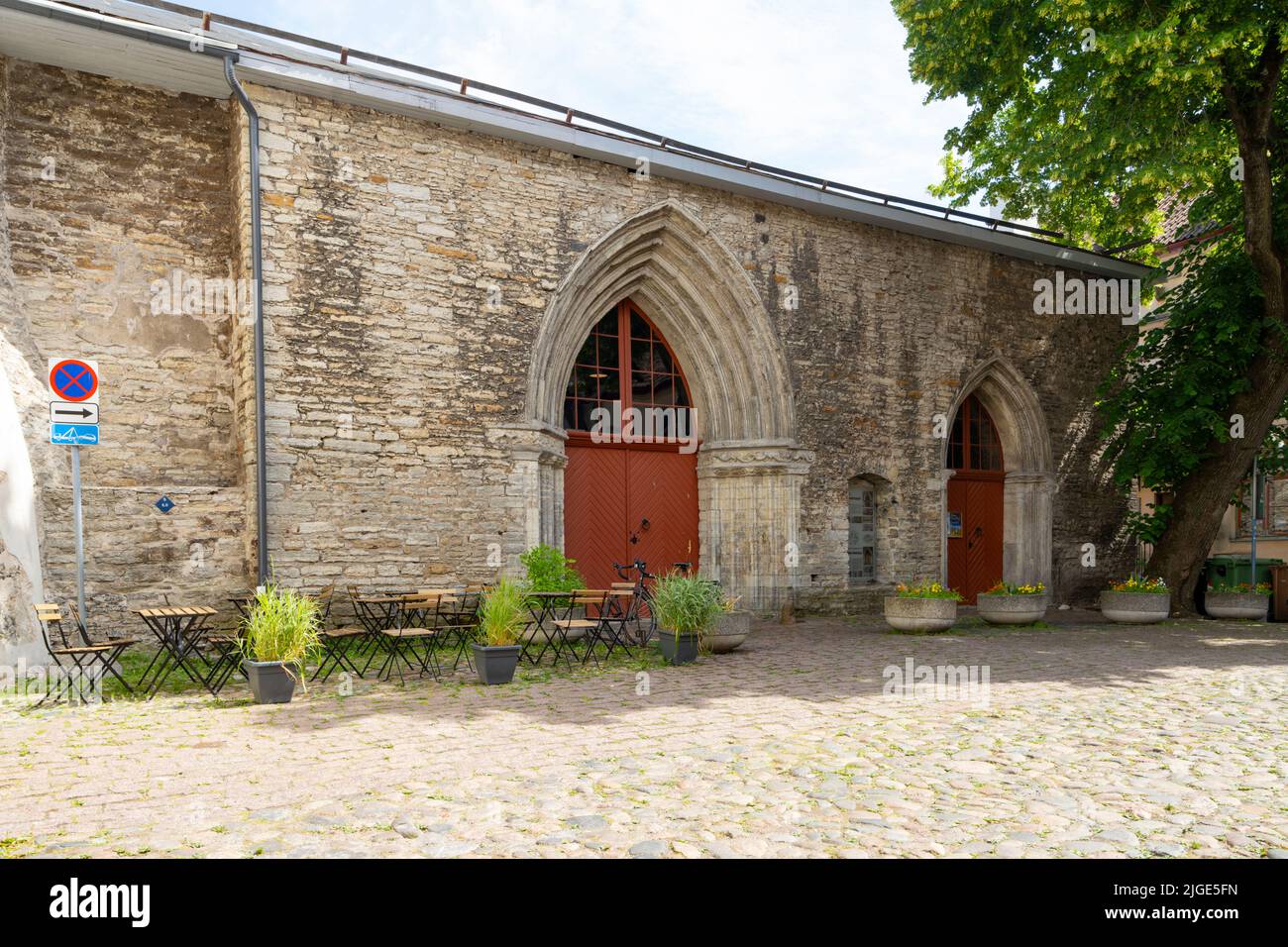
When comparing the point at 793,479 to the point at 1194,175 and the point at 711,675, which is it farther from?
the point at 1194,175

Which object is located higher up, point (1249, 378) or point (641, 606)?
point (1249, 378)

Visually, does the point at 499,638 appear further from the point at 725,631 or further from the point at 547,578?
the point at 725,631

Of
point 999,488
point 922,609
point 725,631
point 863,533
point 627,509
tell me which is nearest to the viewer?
point 725,631

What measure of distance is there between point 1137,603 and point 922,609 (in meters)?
3.45

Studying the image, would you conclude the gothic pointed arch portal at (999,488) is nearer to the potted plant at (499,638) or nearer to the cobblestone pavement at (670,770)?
the cobblestone pavement at (670,770)

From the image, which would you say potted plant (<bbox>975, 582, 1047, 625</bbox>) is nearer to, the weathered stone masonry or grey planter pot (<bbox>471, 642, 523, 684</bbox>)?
the weathered stone masonry

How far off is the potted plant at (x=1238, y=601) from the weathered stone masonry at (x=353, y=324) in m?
5.89

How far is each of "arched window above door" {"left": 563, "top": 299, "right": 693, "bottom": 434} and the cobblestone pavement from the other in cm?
460

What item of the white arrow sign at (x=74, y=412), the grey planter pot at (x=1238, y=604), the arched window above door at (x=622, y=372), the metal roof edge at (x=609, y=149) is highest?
the metal roof edge at (x=609, y=149)

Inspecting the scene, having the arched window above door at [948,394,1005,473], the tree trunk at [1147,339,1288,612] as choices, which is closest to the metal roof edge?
the arched window above door at [948,394,1005,473]

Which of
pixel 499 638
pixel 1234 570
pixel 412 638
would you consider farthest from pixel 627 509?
pixel 1234 570

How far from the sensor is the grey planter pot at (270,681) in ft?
19.8

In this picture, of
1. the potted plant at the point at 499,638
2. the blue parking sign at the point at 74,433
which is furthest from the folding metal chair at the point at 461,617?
the blue parking sign at the point at 74,433

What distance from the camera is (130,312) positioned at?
8586 mm
